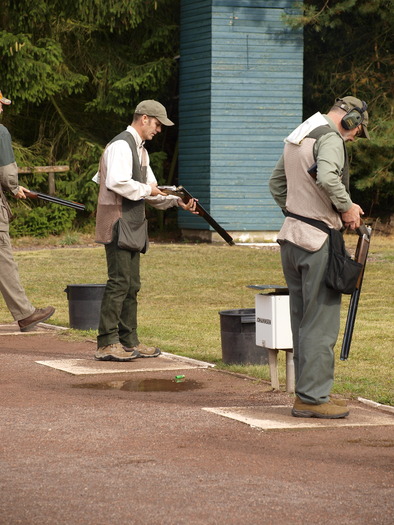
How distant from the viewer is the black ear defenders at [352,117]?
705cm

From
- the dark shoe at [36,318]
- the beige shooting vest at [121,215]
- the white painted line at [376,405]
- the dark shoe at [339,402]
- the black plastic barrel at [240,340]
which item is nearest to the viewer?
the dark shoe at [339,402]

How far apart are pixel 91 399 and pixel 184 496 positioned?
8.72 ft

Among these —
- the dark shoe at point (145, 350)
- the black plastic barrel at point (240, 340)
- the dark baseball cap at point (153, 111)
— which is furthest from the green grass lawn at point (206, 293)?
the dark baseball cap at point (153, 111)

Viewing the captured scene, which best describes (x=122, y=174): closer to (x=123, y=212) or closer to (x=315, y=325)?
(x=123, y=212)

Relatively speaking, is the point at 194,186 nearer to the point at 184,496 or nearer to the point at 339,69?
the point at 339,69

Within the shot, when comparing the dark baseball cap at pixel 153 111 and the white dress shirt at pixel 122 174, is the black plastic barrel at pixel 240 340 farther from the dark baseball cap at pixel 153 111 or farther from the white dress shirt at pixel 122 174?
the dark baseball cap at pixel 153 111

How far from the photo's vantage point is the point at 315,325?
7.02m

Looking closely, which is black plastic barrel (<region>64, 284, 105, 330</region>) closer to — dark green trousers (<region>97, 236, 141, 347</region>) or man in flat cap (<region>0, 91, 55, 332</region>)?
man in flat cap (<region>0, 91, 55, 332</region>)

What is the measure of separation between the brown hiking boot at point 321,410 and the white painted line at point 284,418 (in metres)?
0.03

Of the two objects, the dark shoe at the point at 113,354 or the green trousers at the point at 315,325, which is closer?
the green trousers at the point at 315,325

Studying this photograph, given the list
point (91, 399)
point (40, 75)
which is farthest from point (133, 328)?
point (40, 75)

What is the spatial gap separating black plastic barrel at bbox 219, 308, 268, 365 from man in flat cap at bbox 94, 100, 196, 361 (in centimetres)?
83

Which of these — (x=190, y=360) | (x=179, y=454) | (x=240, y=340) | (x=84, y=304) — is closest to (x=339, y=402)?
(x=179, y=454)

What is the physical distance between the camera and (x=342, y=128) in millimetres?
7094
